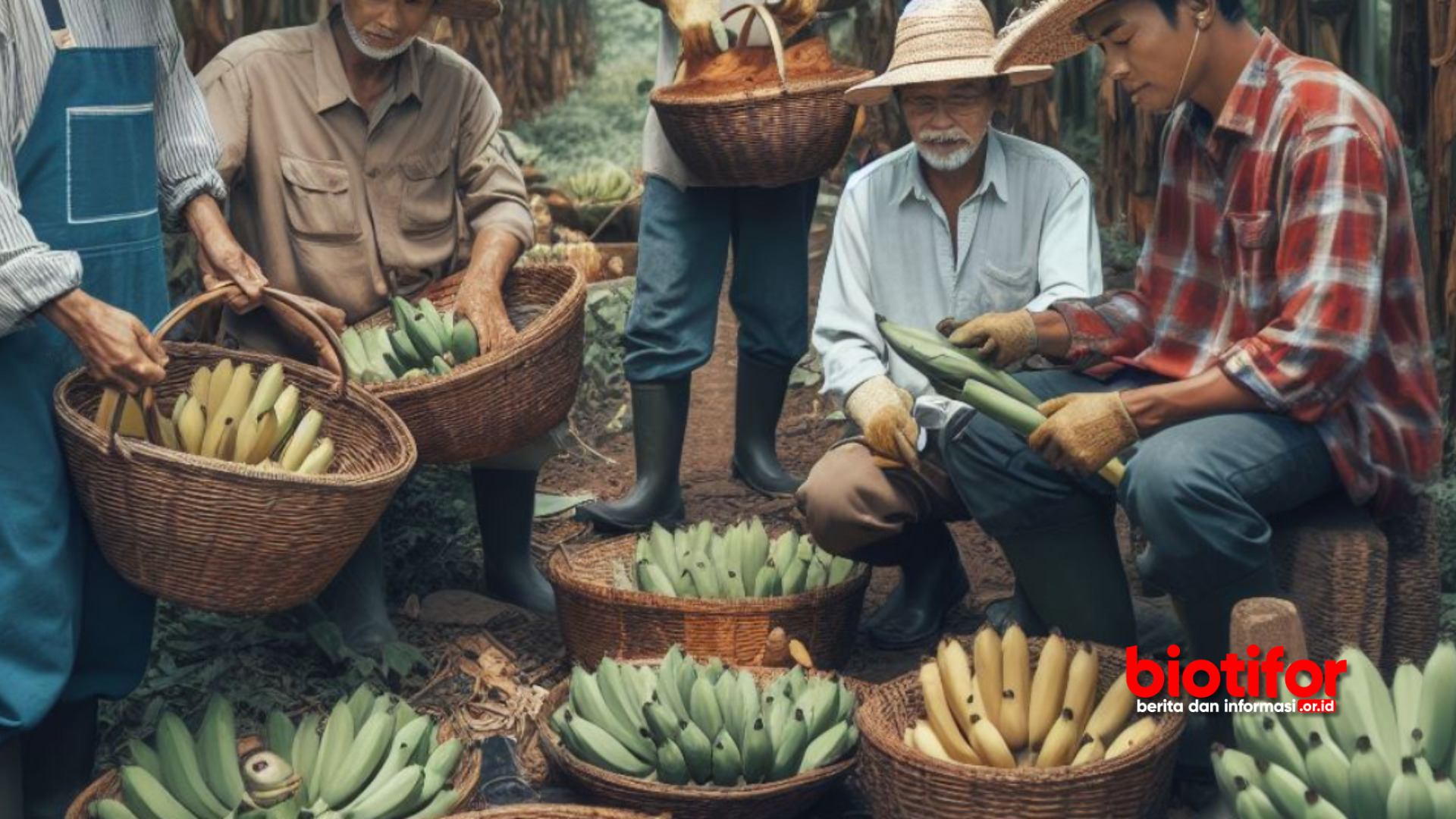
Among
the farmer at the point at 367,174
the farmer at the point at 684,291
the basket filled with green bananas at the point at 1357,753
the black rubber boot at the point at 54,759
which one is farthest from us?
the farmer at the point at 684,291

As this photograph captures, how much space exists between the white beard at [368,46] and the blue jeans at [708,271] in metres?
1.10

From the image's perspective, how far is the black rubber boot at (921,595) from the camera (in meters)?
5.09

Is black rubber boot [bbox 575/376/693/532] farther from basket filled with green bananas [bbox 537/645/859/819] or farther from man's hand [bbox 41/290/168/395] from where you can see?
man's hand [bbox 41/290/168/395]

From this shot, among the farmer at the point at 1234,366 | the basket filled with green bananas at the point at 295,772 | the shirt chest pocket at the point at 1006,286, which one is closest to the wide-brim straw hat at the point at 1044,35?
the farmer at the point at 1234,366

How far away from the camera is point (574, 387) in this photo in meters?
4.98

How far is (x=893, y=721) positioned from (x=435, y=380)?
1.38 metres

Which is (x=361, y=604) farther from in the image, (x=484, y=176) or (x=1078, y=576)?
(x=1078, y=576)

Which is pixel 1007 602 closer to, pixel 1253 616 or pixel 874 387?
pixel 874 387

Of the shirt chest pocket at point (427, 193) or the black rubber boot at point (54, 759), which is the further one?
the shirt chest pocket at point (427, 193)

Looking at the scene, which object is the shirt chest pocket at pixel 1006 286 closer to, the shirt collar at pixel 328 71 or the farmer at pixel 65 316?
the shirt collar at pixel 328 71

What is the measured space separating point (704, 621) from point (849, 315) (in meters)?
0.89

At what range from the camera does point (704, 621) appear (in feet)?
15.2

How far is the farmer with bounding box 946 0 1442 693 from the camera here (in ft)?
12.4

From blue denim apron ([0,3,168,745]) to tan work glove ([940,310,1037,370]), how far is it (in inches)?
74.6
